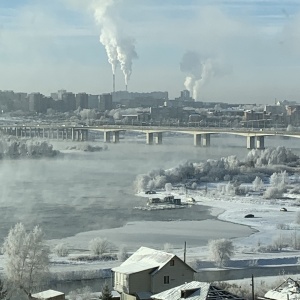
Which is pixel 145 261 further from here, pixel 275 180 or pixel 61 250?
pixel 275 180

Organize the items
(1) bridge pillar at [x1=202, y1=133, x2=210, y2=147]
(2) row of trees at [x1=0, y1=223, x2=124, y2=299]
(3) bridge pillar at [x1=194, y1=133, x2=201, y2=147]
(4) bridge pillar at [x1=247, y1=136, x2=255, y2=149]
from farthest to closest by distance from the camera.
Answer: (3) bridge pillar at [x1=194, y1=133, x2=201, y2=147], (1) bridge pillar at [x1=202, y1=133, x2=210, y2=147], (4) bridge pillar at [x1=247, y1=136, x2=255, y2=149], (2) row of trees at [x1=0, y1=223, x2=124, y2=299]

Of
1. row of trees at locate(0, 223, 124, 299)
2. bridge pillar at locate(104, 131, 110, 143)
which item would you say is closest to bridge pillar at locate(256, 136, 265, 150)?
bridge pillar at locate(104, 131, 110, 143)

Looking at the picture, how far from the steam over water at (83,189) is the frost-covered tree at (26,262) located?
1.40 metres

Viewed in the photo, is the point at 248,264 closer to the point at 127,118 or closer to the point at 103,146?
the point at 103,146

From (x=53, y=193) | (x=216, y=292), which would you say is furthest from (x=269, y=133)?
(x=216, y=292)

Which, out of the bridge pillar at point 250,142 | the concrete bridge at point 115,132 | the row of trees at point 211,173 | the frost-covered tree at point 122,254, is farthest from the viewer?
the concrete bridge at point 115,132

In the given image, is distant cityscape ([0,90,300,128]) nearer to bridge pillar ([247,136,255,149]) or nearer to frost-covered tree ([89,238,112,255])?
bridge pillar ([247,136,255,149])

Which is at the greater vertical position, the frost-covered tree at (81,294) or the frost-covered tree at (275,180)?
the frost-covered tree at (81,294)

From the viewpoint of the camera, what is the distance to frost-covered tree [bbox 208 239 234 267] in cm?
599

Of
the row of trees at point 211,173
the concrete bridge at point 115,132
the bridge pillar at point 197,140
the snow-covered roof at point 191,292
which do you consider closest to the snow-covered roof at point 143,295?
the snow-covered roof at point 191,292

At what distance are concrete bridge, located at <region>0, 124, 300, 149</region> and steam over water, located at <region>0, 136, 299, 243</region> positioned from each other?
19.8 inches

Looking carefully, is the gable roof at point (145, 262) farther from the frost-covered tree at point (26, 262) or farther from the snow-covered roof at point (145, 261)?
the frost-covered tree at point (26, 262)

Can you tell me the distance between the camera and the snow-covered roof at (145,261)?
4553 millimetres

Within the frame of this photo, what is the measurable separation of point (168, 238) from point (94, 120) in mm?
21314
